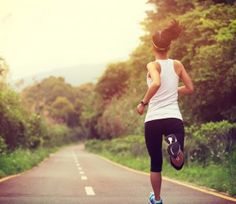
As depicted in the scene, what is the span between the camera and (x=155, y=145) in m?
5.58

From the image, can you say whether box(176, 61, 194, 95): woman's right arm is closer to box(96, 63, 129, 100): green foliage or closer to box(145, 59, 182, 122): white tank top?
box(145, 59, 182, 122): white tank top

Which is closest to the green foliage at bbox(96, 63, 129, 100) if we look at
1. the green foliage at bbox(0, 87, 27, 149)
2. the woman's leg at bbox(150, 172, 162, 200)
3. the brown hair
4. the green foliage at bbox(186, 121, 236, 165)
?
Result: the green foliage at bbox(0, 87, 27, 149)

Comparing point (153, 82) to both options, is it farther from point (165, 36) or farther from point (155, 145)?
point (155, 145)

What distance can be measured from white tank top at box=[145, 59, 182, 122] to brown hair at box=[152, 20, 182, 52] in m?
0.16

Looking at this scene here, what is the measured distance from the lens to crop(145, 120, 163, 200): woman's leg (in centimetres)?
555

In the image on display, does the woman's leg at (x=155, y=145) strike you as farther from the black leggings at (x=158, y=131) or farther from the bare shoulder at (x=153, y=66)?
the bare shoulder at (x=153, y=66)

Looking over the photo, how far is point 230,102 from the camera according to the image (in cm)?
1827

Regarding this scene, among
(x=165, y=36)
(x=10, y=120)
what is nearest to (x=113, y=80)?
(x=10, y=120)

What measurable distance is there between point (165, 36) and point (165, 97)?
647 mm

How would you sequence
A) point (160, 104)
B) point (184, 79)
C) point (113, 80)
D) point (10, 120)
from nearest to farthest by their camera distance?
1. point (160, 104)
2. point (184, 79)
3. point (10, 120)
4. point (113, 80)

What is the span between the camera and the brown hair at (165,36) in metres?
5.60

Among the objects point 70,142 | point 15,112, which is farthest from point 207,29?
point 70,142

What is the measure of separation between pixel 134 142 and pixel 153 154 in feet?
83.0

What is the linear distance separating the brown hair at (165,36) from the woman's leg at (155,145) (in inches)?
32.0
